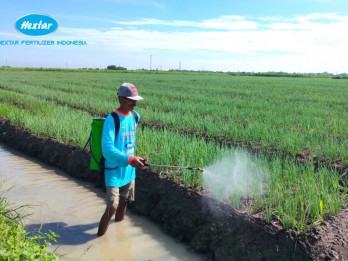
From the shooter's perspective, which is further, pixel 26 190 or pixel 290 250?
pixel 26 190

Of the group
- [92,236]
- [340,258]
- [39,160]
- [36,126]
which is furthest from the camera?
[36,126]

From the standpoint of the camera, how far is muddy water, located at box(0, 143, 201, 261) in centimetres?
376

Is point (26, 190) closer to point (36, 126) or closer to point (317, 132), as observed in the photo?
point (36, 126)

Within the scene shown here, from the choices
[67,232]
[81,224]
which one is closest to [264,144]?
[81,224]

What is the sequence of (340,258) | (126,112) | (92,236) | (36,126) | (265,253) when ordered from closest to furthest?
1. (340,258)
2. (265,253)
3. (126,112)
4. (92,236)
5. (36,126)

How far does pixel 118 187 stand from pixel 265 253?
1.53 meters

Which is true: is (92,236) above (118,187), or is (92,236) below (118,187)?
below

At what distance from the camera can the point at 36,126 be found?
815 cm

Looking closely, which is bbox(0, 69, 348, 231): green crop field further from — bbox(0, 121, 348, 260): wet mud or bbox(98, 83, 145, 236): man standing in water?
bbox(98, 83, 145, 236): man standing in water

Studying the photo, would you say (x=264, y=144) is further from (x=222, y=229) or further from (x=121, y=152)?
(x=121, y=152)

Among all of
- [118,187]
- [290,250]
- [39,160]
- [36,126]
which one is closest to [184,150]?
[118,187]

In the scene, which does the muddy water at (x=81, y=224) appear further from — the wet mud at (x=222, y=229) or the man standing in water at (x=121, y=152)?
the man standing in water at (x=121, y=152)

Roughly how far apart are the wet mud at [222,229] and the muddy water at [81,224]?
153mm

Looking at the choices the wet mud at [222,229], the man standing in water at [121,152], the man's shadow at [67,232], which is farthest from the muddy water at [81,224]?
the man standing in water at [121,152]
